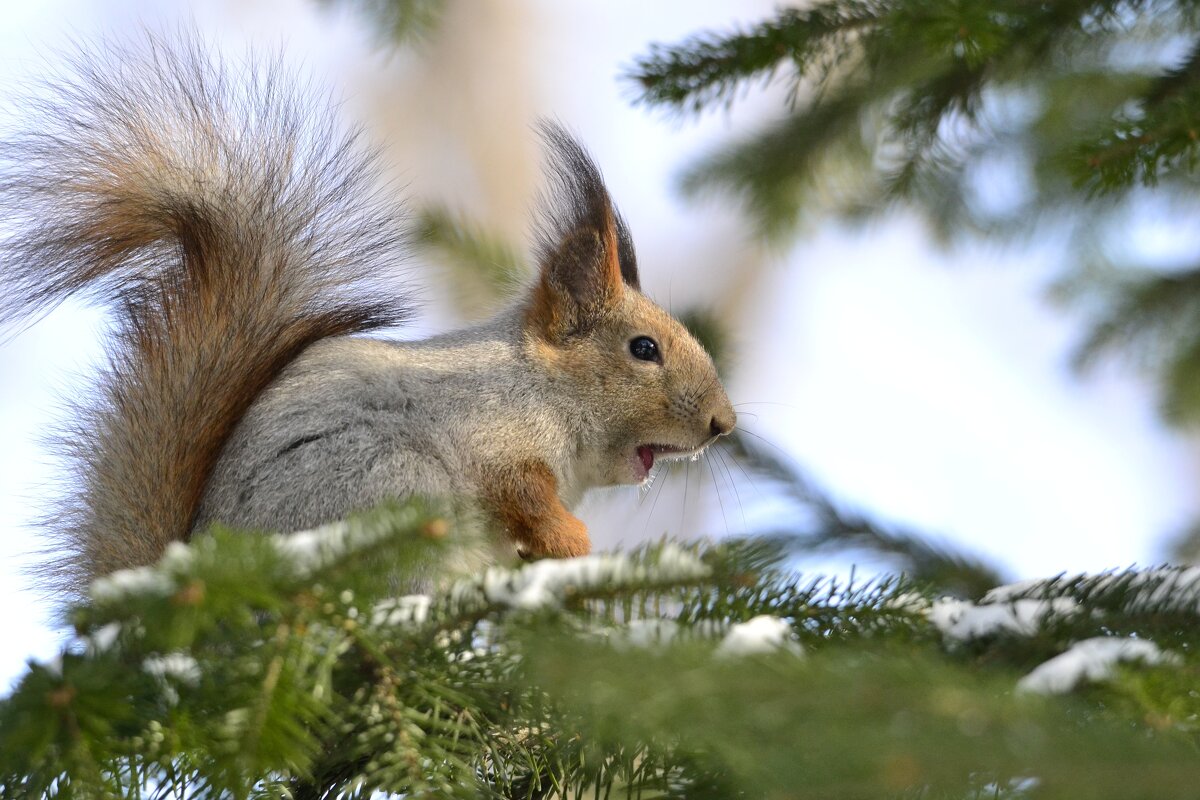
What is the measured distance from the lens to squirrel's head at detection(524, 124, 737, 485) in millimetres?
1729

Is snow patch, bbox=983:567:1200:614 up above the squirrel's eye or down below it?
below

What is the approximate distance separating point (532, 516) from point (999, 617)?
2.58 feet

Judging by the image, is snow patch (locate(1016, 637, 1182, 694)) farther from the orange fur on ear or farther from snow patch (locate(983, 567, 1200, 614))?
the orange fur on ear

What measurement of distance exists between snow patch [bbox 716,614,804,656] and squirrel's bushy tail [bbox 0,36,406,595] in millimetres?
757

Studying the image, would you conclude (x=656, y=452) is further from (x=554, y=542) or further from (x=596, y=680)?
(x=596, y=680)

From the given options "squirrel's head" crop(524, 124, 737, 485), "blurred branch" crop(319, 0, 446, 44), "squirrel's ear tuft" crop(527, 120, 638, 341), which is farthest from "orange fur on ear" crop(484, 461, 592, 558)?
"blurred branch" crop(319, 0, 446, 44)

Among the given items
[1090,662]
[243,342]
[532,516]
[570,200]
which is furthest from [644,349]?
[1090,662]

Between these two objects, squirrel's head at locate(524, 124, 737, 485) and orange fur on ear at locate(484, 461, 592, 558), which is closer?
orange fur on ear at locate(484, 461, 592, 558)

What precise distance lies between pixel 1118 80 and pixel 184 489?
1849mm

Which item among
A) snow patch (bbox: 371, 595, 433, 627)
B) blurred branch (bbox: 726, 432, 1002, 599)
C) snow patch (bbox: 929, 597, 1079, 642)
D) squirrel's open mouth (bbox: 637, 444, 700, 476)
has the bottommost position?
blurred branch (bbox: 726, 432, 1002, 599)

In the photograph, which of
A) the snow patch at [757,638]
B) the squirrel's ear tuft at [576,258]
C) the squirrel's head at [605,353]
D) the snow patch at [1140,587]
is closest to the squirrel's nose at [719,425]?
the squirrel's head at [605,353]

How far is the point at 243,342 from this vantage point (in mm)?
1397

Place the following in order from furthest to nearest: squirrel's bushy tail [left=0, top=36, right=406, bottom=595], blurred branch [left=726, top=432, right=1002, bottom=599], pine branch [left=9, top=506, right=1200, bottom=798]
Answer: blurred branch [left=726, top=432, right=1002, bottom=599] → squirrel's bushy tail [left=0, top=36, right=406, bottom=595] → pine branch [left=9, top=506, right=1200, bottom=798]

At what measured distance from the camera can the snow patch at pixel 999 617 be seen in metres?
0.79
